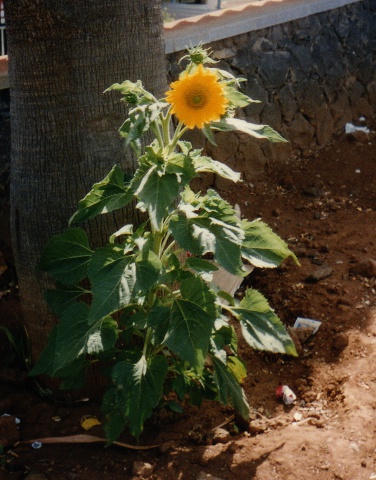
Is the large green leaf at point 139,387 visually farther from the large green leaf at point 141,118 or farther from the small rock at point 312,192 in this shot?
the small rock at point 312,192

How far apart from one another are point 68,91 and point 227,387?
1.40m

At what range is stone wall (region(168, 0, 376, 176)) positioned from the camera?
Result: 600 centimetres

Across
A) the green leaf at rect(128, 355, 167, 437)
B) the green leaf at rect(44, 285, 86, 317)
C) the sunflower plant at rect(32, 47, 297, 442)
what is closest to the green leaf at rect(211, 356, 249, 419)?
the sunflower plant at rect(32, 47, 297, 442)

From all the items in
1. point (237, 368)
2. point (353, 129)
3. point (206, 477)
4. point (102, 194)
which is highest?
point (102, 194)

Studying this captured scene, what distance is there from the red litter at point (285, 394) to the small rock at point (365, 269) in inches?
44.9

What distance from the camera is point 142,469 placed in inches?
121

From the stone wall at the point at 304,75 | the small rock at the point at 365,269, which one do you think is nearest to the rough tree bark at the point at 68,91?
the small rock at the point at 365,269

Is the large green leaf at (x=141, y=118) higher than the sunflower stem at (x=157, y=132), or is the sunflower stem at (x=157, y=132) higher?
the large green leaf at (x=141, y=118)

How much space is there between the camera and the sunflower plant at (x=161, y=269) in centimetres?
273

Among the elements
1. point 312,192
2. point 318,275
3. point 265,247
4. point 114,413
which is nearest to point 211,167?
point 265,247

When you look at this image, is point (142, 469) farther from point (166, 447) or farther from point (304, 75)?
point (304, 75)

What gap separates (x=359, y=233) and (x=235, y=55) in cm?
176

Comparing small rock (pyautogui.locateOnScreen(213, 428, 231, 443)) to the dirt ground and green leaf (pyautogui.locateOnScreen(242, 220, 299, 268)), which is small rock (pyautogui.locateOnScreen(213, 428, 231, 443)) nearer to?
the dirt ground

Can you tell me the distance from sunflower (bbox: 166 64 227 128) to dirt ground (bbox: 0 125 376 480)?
4.63ft
